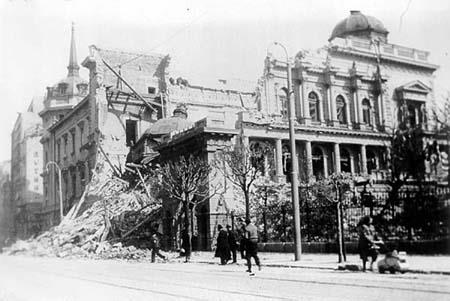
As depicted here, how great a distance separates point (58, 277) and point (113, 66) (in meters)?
28.5

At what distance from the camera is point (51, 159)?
28.2m

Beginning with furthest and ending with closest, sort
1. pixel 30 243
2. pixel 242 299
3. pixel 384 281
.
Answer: pixel 30 243
pixel 384 281
pixel 242 299

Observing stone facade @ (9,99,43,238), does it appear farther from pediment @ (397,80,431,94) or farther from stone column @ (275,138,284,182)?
stone column @ (275,138,284,182)

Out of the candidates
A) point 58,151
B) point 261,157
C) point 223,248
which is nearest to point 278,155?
point 261,157

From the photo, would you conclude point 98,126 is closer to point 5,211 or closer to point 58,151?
point 58,151

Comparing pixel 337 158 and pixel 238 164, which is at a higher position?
pixel 337 158

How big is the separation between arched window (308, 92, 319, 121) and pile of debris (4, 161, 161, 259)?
16.9 m

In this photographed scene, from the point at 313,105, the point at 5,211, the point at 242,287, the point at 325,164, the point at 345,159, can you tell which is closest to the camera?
the point at 242,287

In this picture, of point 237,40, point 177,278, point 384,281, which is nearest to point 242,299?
point 384,281

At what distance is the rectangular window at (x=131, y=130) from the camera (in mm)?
37750

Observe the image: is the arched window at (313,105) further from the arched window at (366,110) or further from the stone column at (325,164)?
the stone column at (325,164)

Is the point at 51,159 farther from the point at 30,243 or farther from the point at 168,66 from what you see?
the point at 168,66

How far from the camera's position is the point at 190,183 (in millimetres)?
22891

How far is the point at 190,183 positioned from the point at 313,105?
67.4 ft
